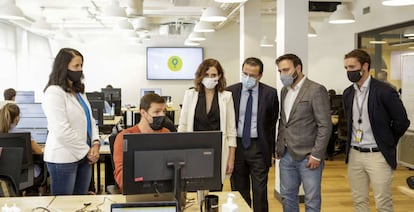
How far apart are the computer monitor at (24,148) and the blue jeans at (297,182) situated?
7.44 feet

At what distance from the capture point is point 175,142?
6.59 ft

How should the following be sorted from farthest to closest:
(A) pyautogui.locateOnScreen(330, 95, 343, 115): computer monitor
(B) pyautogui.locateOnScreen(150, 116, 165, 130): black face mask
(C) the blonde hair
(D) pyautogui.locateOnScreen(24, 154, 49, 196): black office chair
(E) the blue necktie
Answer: (A) pyautogui.locateOnScreen(330, 95, 343, 115): computer monitor → (D) pyautogui.locateOnScreen(24, 154, 49, 196): black office chair → (C) the blonde hair → (E) the blue necktie → (B) pyautogui.locateOnScreen(150, 116, 165, 130): black face mask

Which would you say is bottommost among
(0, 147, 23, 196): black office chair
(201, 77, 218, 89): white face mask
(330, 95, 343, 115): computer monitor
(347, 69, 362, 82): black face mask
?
(0, 147, 23, 196): black office chair

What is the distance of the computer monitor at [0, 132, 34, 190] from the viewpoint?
11.8 ft

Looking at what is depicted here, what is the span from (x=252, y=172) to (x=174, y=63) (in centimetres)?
1004

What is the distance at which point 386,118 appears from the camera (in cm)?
303

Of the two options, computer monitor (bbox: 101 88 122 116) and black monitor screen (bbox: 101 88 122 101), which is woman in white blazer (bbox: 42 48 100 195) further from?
black monitor screen (bbox: 101 88 122 101)

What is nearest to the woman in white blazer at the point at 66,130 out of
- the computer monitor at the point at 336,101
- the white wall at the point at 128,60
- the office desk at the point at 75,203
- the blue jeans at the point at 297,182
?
the office desk at the point at 75,203

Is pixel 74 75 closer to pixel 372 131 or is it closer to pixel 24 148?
pixel 24 148

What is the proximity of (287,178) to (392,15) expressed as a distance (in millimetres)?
5745

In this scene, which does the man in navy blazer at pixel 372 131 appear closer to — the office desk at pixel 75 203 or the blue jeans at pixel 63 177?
the office desk at pixel 75 203

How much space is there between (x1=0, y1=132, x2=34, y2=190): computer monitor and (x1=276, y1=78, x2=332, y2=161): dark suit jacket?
231 centimetres

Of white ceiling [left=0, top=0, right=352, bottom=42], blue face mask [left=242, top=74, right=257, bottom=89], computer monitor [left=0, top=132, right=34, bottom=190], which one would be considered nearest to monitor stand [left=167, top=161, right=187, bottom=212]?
blue face mask [left=242, top=74, right=257, bottom=89]

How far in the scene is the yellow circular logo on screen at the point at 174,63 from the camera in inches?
523
